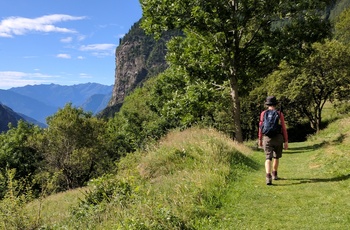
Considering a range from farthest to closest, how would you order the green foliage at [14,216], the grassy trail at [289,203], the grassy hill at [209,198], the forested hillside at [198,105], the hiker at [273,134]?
the hiker at [273,134], the green foliage at [14,216], the forested hillside at [198,105], the grassy hill at [209,198], the grassy trail at [289,203]

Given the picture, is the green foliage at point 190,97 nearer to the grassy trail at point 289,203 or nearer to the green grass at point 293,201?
the green grass at point 293,201

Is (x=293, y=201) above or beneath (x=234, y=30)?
beneath

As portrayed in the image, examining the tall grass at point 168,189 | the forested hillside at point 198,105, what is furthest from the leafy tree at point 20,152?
the tall grass at point 168,189

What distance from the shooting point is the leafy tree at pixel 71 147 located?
148 feet

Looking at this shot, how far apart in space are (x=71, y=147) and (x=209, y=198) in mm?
41577

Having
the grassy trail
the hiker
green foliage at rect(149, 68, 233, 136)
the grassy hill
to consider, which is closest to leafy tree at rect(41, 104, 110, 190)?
green foliage at rect(149, 68, 233, 136)

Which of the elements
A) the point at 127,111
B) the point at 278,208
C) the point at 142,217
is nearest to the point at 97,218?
the point at 142,217

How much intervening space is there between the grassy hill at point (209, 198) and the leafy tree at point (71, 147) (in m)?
33.3

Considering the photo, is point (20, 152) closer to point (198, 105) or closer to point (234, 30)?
point (198, 105)

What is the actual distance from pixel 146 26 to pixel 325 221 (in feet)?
49.5

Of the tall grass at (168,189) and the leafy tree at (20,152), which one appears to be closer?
the tall grass at (168,189)

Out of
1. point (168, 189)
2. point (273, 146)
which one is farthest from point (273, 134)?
point (168, 189)

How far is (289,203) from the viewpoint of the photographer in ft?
24.7

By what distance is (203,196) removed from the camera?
7.88 meters
